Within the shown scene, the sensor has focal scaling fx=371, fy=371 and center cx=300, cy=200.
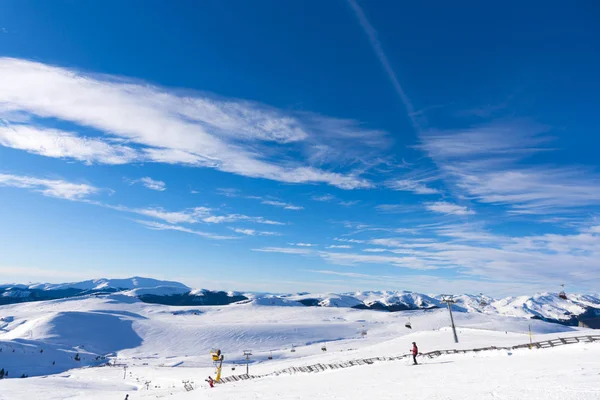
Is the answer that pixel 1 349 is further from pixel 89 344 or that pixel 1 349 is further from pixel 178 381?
pixel 178 381

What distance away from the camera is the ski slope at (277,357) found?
17.9 metres

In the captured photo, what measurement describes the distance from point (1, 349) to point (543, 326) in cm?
14586

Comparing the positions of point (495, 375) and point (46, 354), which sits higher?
point (495, 375)

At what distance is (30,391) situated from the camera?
1868 inches

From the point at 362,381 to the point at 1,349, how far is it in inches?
4420

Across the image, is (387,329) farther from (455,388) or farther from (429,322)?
(455,388)

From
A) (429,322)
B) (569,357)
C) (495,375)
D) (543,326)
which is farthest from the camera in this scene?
(429,322)

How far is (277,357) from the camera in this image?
84.2m

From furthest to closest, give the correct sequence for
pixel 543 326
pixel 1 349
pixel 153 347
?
pixel 153 347 → pixel 543 326 → pixel 1 349

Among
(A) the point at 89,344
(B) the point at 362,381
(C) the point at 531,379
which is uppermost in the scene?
(C) the point at 531,379

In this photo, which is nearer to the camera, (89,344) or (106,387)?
(106,387)

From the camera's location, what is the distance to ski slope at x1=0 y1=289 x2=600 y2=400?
58.6 ft

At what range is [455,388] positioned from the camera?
15.8 metres

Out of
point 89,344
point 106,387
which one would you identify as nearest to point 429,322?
point 106,387
